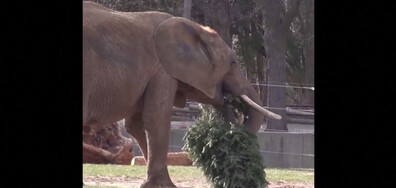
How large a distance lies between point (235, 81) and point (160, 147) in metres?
1.47

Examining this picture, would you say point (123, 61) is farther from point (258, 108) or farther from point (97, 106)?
point (258, 108)

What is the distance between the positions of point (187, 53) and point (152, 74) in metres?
0.69

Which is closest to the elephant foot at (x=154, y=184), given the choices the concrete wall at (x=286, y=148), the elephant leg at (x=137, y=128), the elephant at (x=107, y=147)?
the elephant leg at (x=137, y=128)

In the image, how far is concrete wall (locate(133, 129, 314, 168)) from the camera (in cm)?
2373

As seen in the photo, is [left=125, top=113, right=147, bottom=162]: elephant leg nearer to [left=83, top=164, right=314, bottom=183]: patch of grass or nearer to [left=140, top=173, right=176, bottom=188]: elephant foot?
[left=140, top=173, right=176, bottom=188]: elephant foot

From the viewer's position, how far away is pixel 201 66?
42.0ft

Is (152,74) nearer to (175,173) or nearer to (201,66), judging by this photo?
(201,66)

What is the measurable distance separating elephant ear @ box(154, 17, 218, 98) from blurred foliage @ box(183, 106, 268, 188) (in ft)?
2.10

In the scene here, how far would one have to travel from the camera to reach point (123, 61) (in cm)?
1195

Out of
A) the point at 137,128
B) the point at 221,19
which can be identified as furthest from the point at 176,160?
the point at 221,19

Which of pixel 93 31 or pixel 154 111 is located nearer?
pixel 93 31

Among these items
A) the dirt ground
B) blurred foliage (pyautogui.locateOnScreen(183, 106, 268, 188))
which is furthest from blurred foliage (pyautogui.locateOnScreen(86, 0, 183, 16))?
blurred foliage (pyautogui.locateOnScreen(183, 106, 268, 188))

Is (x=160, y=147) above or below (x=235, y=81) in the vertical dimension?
below
